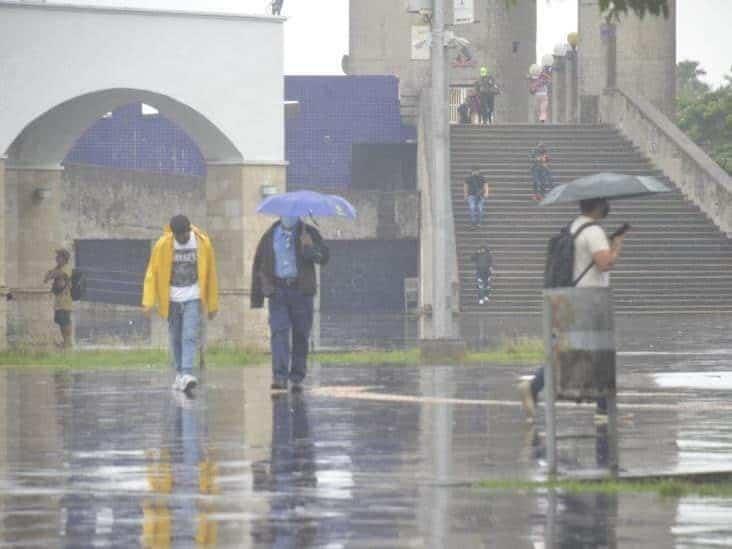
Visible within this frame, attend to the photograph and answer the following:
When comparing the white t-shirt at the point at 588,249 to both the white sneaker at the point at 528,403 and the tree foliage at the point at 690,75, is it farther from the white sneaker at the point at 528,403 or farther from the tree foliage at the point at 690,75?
the tree foliage at the point at 690,75

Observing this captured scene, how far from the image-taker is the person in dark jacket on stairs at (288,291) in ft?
72.2

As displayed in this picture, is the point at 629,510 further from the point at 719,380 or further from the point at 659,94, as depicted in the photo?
the point at 659,94

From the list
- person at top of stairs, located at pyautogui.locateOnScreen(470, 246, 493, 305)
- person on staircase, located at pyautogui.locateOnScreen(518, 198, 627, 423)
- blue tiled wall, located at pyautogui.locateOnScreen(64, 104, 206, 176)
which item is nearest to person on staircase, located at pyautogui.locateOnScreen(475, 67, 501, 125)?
blue tiled wall, located at pyautogui.locateOnScreen(64, 104, 206, 176)

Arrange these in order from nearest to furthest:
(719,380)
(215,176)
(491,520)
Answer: (491,520), (719,380), (215,176)

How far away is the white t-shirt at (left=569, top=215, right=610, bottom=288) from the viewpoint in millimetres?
16547

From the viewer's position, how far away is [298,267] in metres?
22.0

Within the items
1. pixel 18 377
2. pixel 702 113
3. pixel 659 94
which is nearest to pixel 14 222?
pixel 18 377

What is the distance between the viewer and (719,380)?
24.2 m

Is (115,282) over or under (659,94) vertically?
under

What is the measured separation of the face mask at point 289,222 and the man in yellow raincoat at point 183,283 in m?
0.71

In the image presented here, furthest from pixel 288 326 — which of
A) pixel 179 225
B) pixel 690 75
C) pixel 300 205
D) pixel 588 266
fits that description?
pixel 690 75

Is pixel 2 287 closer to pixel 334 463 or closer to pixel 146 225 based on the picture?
pixel 334 463

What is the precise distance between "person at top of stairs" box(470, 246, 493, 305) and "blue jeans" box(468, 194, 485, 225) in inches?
106

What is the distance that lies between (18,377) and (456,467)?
1185 centimetres
